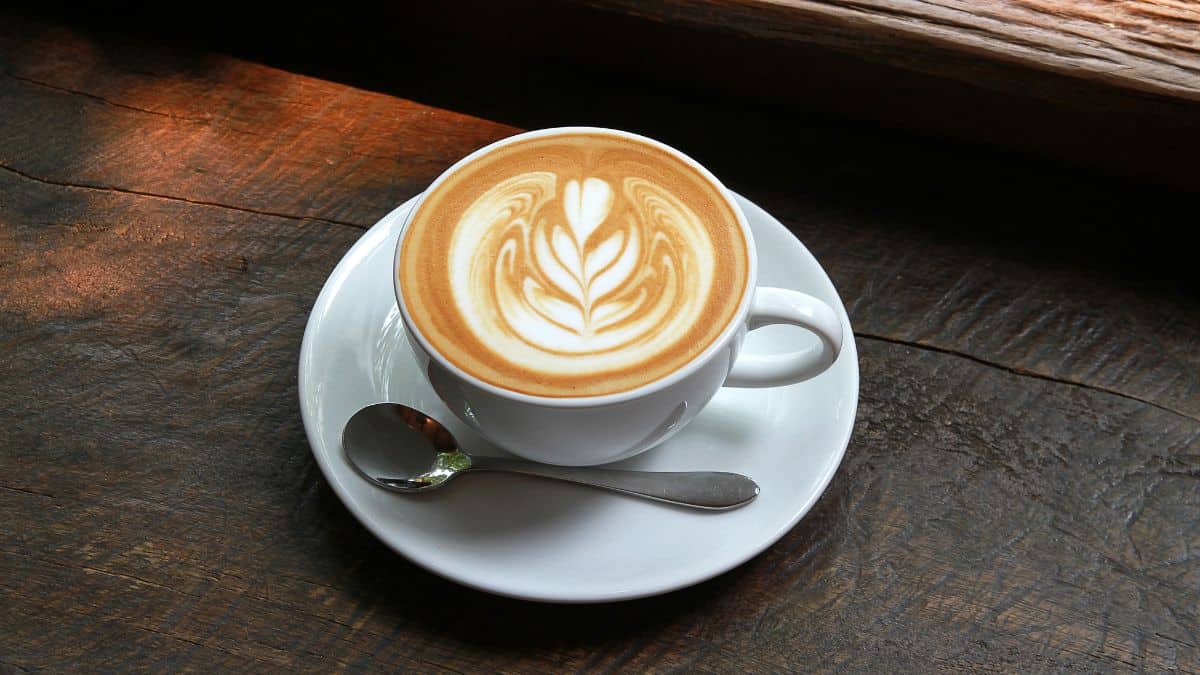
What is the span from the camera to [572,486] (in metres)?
0.91

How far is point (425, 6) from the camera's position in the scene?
57.2 inches

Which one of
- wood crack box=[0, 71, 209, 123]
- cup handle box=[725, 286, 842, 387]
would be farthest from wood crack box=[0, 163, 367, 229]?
cup handle box=[725, 286, 842, 387]

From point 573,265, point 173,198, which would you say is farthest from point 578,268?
point 173,198

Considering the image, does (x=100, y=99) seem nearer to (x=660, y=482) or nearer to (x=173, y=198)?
(x=173, y=198)

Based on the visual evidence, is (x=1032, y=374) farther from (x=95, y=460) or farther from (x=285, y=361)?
(x=95, y=460)

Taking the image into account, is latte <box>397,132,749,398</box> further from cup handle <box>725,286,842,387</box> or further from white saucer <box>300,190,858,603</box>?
white saucer <box>300,190,858,603</box>

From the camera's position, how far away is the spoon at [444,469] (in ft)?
2.93

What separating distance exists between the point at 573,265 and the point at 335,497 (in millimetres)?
336

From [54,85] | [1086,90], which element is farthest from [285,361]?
[1086,90]

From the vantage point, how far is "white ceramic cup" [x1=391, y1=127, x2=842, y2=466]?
2.61 ft

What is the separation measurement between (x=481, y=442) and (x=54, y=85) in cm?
82

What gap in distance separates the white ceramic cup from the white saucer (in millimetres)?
53

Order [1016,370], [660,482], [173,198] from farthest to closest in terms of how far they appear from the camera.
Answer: [173,198]
[1016,370]
[660,482]

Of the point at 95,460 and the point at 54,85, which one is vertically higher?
the point at 54,85
